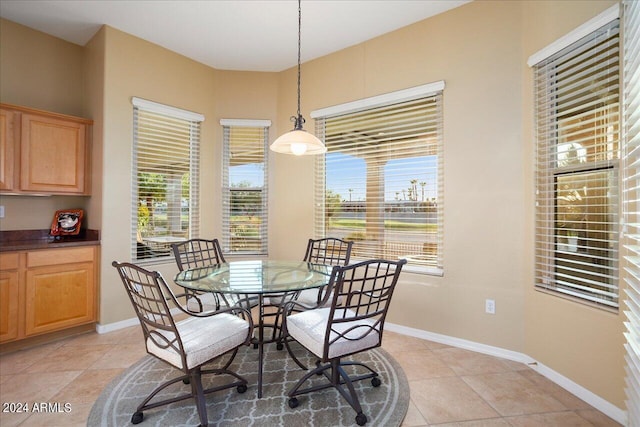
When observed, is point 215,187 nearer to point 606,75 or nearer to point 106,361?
point 106,361

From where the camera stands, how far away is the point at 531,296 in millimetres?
2477

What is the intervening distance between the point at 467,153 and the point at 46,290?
3.95 m

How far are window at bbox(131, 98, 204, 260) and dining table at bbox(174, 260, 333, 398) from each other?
1364mm

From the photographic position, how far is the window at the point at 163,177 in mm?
3434

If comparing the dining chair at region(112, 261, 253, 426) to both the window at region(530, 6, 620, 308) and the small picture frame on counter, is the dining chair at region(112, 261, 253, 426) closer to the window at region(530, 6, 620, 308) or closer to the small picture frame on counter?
the small picture frame on counter

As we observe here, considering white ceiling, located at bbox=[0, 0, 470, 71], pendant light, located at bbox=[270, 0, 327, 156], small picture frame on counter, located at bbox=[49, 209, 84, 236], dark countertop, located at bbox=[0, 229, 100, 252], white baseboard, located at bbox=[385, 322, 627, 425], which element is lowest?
white baseboard, located at bbox=[385, 322, 627, 425]

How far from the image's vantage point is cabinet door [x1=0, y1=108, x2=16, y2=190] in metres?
2.72

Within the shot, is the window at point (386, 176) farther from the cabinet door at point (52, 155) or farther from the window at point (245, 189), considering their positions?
the cabinet door at point (52, 155)

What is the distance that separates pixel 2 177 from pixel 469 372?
4.21 m

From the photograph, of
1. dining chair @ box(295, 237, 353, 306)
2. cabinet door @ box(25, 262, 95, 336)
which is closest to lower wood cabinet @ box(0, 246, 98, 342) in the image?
cabinet door @ box(25, 262, 95, 336)

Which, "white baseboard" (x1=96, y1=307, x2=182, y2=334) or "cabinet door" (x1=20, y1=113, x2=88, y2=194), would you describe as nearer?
"cabinet door" (x1=20, y1=113, x2=88, y2=194)

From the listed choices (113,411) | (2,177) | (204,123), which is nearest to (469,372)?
(113,411)

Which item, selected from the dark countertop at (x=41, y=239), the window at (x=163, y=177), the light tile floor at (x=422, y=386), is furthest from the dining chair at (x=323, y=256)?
the dark countertop at (x=41, y=239)

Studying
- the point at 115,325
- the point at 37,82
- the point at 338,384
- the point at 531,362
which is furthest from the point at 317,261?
the point at 37,82
